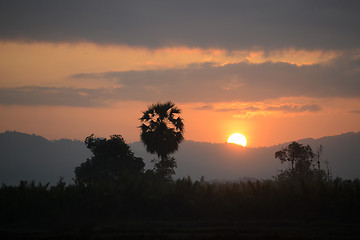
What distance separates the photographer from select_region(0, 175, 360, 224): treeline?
68.6ft

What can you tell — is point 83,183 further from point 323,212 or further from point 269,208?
point 323,212

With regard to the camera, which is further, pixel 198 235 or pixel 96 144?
pixel 96 144

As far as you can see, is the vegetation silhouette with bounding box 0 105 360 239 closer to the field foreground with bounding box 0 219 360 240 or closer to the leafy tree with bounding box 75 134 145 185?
the field foreground with bounding box 0 219 360 240

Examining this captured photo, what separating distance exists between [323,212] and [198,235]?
8111 millimetres

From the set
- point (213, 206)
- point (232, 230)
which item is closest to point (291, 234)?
point (232, 230)

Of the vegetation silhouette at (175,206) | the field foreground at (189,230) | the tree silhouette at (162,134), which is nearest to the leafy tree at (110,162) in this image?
the tree silhouette at (162,134)

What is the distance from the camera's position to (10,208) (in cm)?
2062

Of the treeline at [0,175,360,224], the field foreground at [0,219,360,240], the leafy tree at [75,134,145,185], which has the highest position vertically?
the leafy tree at [75,134,145,185]

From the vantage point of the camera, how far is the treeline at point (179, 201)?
68.6 feet

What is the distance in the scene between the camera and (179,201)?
22.5 metres

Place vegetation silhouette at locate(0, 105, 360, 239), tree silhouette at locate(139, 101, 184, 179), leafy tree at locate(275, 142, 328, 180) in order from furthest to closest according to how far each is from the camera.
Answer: leafy tree at locate(275, 142, 328, 180)
tree silhouette at locate(139, 101, 184, 179)
vegetation silhouette at locate(0, 105, 360, 239)

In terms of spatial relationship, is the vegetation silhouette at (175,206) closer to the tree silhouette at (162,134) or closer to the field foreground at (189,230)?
the field foreground at (189,230)

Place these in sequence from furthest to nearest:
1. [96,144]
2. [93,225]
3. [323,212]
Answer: [96,144]
[323,212]
[93,225]

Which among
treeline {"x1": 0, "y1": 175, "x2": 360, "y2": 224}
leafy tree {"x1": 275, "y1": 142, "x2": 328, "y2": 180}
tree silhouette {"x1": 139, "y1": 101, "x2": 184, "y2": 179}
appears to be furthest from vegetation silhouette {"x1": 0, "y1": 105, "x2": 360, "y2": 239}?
leafy tree {"x1": 275, "y1": 142, "x2": 328, "y2": 180}
